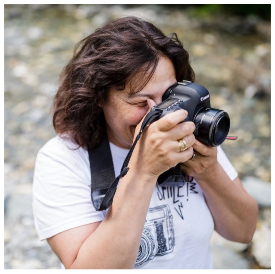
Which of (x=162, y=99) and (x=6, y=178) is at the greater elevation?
(x=162, y=99)

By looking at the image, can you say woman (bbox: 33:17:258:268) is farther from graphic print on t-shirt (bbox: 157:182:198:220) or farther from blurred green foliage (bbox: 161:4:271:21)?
blurred green foliage (bbox: 161:4:271:21)

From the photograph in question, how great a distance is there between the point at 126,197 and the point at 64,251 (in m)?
0.22

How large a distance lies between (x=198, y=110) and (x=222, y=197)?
270 mm

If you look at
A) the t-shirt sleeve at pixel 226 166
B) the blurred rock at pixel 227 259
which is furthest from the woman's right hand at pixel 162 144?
the blurred rock at pixel 227 259

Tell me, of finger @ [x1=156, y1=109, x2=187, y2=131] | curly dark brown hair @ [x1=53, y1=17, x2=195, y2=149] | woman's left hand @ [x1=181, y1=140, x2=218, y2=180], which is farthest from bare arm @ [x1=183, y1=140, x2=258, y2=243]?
curly dark brown hair @ [x1=53, y1=17, x2=195, y2=149]

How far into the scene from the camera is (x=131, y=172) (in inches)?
37.4

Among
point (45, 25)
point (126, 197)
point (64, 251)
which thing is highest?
point (45, 25)

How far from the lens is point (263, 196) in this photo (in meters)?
2.14

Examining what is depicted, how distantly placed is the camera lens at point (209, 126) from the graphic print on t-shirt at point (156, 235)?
228 millimetres

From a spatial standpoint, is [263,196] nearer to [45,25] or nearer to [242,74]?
[242,74]

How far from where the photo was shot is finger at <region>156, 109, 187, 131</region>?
2.91ft

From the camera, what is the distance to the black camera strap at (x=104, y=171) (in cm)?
94
